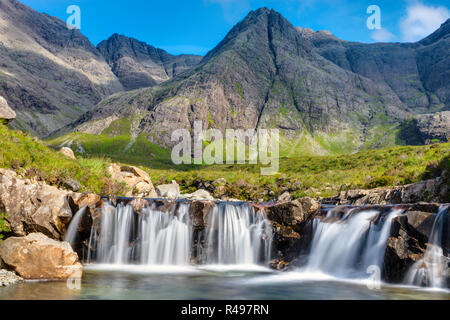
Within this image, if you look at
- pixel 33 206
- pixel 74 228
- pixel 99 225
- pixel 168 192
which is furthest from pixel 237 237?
pixel 168 192

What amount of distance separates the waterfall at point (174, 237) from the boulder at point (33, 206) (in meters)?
2.16

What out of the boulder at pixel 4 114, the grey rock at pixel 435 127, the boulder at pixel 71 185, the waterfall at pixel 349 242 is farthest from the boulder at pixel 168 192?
the grey rock at pixel 435 127

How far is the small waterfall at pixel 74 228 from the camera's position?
2072 cm

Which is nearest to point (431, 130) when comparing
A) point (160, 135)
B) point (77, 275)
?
point (160, 135)

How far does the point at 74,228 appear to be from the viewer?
68.5 feet

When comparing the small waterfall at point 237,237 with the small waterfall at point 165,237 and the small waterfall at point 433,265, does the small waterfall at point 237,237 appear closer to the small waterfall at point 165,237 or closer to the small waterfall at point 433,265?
the small waterfall at point 165,237

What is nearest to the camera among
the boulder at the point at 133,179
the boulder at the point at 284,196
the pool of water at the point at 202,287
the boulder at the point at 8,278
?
the boulder at the point at 8,278

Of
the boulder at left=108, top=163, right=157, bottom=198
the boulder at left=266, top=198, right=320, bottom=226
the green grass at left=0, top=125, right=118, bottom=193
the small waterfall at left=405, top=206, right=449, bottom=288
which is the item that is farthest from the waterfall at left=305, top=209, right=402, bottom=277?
the boulder at left=108, top=163, right=157, bottom=198

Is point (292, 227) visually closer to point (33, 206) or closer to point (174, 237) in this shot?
point (174, 237)

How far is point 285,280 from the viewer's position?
17.6m

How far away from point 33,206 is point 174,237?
8542mm
